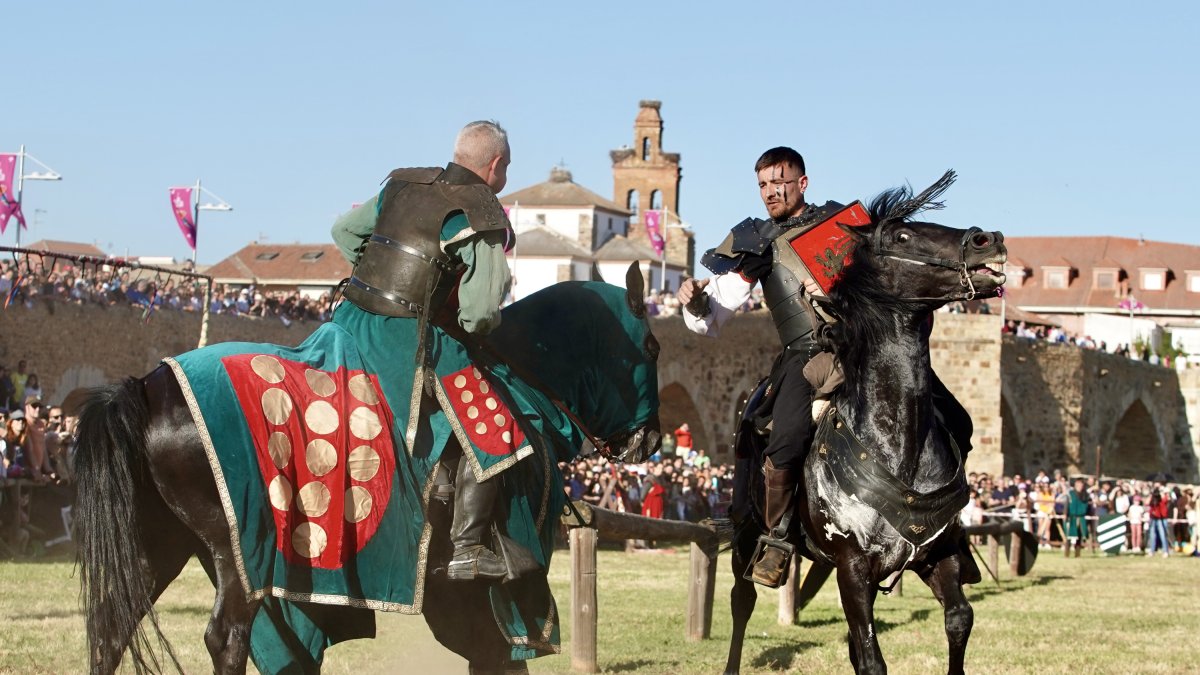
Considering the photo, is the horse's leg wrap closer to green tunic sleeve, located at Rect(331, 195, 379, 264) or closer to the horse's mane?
the horse's mane

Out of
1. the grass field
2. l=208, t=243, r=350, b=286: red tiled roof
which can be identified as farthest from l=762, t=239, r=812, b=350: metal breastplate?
l=208, t=243, r=350, b=286: red tiled roof

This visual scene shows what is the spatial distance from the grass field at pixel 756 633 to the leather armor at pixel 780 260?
2.49 metres

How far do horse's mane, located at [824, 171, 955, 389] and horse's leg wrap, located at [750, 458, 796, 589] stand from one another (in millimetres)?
696

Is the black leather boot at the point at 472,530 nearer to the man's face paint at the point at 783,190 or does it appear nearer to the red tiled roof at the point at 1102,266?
the man's face paint at the point at 783,190

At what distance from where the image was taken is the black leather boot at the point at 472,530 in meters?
5.79

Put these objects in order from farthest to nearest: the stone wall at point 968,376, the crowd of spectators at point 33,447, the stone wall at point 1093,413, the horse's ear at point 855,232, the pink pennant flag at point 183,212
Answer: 1. the stone wall at point 1093,413
2. the pink pennant flag at point 183,212
3. the stone wall at point 968,376
4. the crowd of spectators at point 33,447
5. the horse's ear at point 855,232

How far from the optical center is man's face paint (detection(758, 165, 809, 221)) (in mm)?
7551

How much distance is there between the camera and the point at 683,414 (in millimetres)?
47625

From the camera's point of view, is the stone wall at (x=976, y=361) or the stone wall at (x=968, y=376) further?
the stone wall at (x=976, y=361)

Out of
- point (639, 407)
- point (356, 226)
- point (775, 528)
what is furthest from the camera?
point (775, 528)

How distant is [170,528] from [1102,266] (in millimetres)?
92201

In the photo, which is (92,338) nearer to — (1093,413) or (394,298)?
(394,298)

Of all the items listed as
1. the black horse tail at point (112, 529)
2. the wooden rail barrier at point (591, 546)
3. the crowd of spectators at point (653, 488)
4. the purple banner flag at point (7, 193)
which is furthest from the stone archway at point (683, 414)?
the black horse tail at point (112, 529)

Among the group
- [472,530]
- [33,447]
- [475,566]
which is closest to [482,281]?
[472,530]
